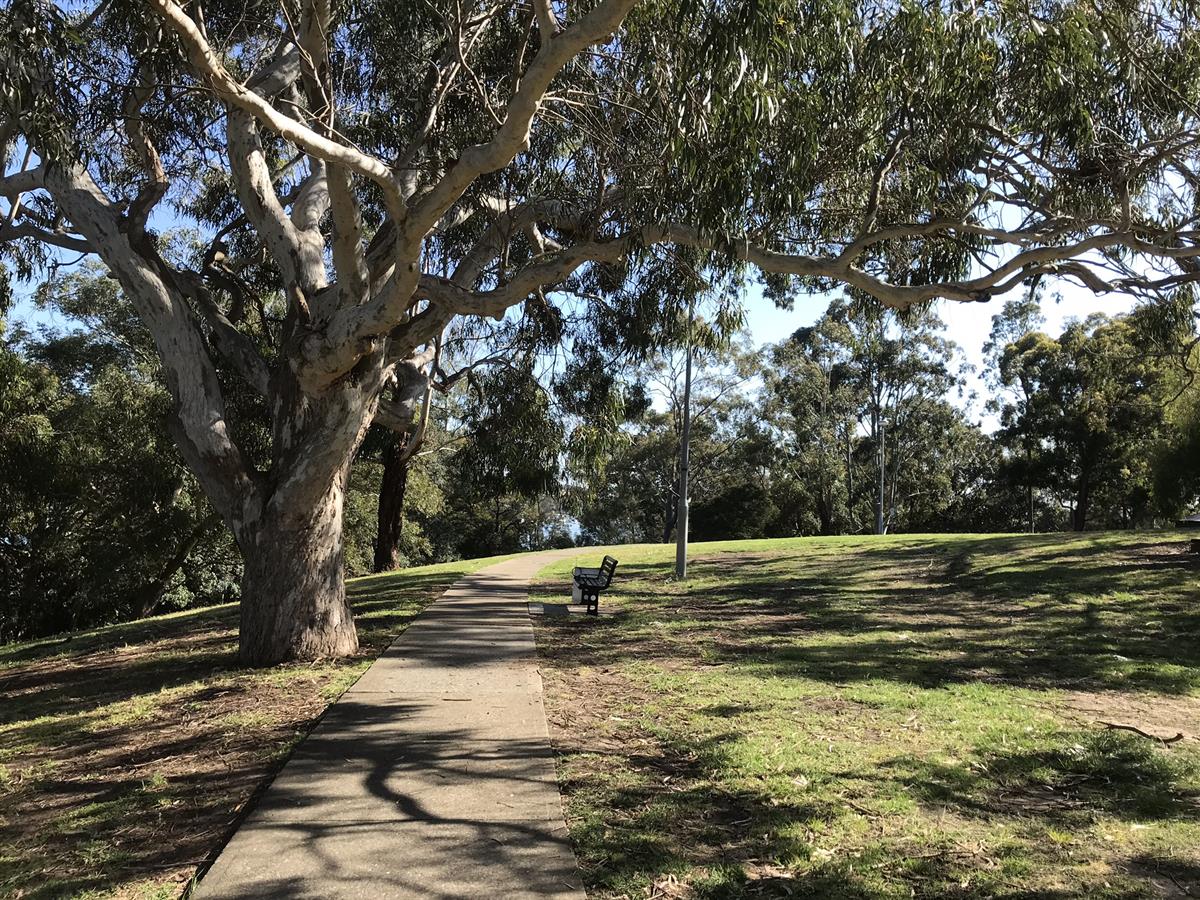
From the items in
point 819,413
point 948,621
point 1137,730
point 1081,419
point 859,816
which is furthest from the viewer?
point 819,413

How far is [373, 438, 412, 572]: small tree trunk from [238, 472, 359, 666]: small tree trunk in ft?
28.3

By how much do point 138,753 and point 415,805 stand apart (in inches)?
94.0

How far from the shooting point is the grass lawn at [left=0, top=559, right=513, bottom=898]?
148 inches

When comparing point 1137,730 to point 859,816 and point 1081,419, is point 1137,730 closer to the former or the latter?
point 859,816

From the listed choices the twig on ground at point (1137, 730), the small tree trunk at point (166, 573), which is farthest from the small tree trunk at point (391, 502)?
the twig on ground at point (1137, 730)

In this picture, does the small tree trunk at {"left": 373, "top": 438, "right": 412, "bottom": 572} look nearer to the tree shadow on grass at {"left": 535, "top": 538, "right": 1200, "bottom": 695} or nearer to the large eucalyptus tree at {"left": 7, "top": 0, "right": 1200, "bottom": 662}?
the tree shadow on grass at {"left": 535, "top": 538, "right": 1200, "bottom": 695}

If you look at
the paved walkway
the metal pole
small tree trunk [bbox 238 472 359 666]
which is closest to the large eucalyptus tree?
small tree trunk [bbox 238 472 359 666]

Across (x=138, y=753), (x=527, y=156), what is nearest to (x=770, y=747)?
(x=138, y=753)

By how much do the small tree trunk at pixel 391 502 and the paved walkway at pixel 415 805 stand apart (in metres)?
10.5

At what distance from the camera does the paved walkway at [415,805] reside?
342 centimetres

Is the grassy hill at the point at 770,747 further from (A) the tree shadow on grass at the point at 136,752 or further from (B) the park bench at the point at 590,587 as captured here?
(B) the park bench at the point at 590,587

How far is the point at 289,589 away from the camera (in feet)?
25.0

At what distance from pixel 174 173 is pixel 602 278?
6392mm

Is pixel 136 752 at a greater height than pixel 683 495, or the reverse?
pixel 683 495
